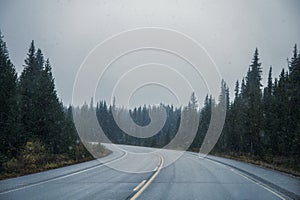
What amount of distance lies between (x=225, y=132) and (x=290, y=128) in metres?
15.0

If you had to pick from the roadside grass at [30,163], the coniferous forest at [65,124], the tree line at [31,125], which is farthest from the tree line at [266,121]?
the roadside grass at [30,163]

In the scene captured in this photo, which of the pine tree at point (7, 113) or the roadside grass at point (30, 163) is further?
the pine tree at point (7, 113)

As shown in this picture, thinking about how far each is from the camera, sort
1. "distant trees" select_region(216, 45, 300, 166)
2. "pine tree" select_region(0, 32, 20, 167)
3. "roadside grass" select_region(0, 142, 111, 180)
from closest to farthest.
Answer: "roadside grass" select_region(0, 142, 111, 180), "pine tree" select_region(0, 32, 20, 167), "distant trees" select_region(216, 45, 300, 166)

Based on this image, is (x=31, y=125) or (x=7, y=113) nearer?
(x=7, y=113)

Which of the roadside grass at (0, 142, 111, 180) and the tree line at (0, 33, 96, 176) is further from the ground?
the tree line at (0, 33, 96, 176)

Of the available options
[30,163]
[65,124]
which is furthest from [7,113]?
[65,124]

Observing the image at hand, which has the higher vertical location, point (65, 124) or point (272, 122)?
point (272, 122)

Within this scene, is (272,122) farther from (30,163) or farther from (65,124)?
(30,163)

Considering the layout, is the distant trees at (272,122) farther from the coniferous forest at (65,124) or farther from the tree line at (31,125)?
the tree line at (31,125)

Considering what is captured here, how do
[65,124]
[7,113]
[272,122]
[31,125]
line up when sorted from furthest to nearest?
1. [272,122]
2. [65,124]
3. [31,125]
4. [7,113]

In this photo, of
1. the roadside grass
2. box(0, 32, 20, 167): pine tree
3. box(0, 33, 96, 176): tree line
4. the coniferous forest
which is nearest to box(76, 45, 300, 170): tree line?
the coniferous forest

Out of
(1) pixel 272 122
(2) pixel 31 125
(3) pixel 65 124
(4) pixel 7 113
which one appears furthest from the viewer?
(1) pixel 272 122

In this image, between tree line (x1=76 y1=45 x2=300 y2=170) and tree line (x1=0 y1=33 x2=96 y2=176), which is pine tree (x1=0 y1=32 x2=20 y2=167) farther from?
tree line (x1=76 y1=45 x2=300 y2=170)

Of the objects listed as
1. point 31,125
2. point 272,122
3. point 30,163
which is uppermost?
point 272,122
